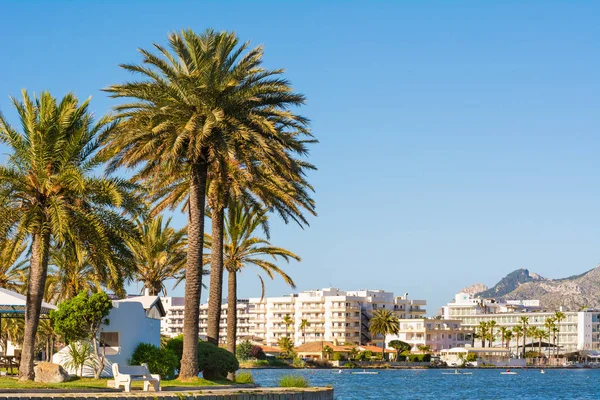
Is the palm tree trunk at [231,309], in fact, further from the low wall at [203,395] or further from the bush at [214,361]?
the low wall at [203,395]

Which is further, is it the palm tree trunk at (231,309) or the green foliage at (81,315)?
the palm tree trunk at (231,309)

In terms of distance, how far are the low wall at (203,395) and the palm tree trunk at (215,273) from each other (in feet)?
33.4

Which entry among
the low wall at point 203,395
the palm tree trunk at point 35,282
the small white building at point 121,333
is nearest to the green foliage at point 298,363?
the small white building at point 121,333

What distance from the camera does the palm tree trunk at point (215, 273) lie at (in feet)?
147

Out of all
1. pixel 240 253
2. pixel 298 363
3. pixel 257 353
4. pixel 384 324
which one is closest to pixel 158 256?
pixel 240 253

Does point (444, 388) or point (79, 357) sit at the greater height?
point (79, 357)

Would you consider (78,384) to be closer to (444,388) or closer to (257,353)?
(444,388)

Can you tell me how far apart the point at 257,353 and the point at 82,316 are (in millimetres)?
136178

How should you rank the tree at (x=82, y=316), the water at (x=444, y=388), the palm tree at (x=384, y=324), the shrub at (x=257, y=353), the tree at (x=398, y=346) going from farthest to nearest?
the palm tree at (x=384, y=324)
the tree at (x=398, y=346)
the shrub at (x=257, y=353)
the water at (x=444, y=388)
the tree at (x=82, y=316)

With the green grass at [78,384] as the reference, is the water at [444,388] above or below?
below

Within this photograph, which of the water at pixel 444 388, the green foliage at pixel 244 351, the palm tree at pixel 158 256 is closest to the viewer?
the palm tree at pixel 158 256

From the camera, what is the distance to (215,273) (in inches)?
1823

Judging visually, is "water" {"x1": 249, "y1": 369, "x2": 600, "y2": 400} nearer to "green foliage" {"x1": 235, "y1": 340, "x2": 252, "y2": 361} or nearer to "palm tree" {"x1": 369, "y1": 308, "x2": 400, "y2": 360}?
"green foliage" {"x1": 235, "y1": 340, "x2": 252, "y2": 361}

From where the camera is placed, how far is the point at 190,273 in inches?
1526
